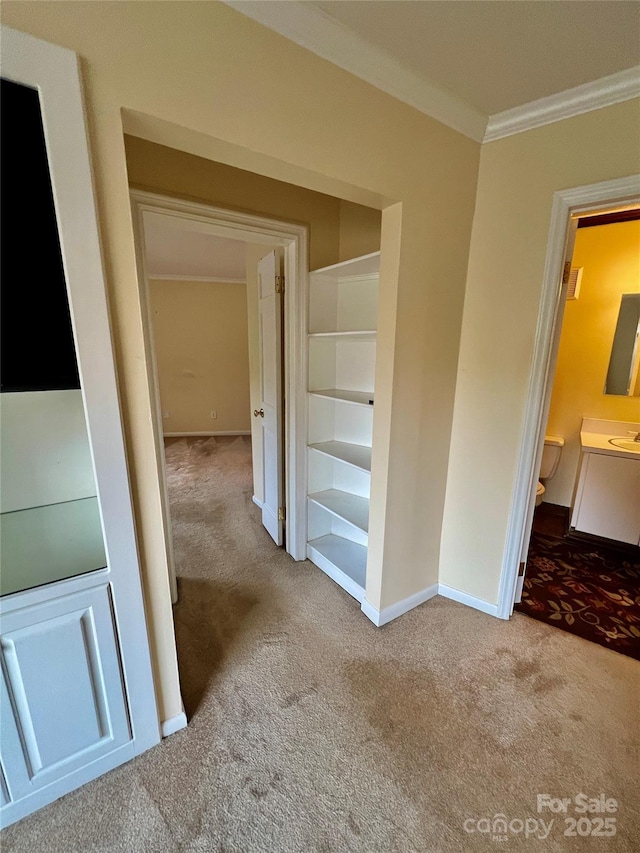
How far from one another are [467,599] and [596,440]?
1.78 meters

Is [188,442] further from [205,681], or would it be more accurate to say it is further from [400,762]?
[400,762]

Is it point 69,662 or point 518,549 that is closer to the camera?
point 69,662

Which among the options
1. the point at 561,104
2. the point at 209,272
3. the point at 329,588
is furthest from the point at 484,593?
the point at 209,272

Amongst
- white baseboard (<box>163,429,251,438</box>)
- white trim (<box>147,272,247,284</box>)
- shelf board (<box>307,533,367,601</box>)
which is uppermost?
white trim (<box>147,272,247,284</box>)

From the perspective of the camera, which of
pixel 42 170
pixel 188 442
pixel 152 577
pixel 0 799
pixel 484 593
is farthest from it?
pixel 188 442

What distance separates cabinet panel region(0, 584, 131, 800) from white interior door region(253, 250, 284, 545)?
1.52 metres

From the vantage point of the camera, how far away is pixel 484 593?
6.97 feet

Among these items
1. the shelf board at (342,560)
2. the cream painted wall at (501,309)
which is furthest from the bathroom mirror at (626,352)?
the shelf board at (342,560)

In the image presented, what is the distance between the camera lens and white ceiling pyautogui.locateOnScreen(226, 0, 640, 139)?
3.67ft

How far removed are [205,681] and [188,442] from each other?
4.45 meters

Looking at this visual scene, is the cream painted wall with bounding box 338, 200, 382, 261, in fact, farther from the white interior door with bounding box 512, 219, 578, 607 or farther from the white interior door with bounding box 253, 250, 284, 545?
the white interior door with bounding box 512, 219, 578, 607

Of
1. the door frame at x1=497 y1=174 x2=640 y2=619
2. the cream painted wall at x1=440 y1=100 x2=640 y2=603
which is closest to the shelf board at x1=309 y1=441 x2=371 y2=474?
the cream painted wall at x1=440 y1=100 x2=640 y2=603

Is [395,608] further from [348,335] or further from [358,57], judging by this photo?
[358,57]

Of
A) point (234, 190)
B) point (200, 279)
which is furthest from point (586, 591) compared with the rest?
point (200, 279)
